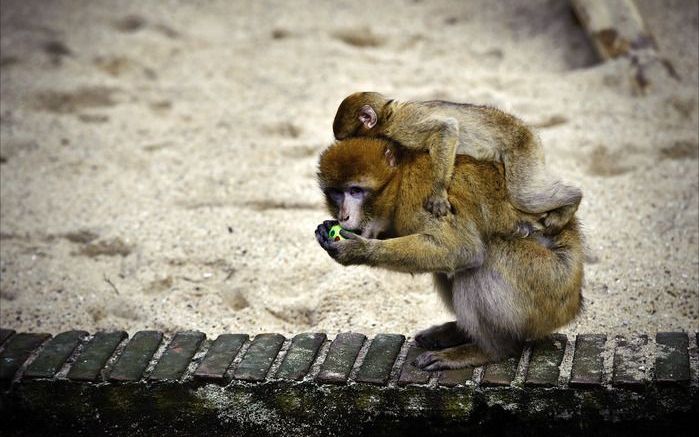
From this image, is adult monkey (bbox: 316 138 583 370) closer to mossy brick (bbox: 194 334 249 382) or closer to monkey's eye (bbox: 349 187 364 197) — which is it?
monkey's eye (bbox: 349 187 364 197)

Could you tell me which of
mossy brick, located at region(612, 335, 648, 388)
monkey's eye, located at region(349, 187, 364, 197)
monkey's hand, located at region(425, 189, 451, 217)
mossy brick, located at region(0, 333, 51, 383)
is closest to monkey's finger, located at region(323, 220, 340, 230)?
monkey's eye, located at region(349, 187, 364, 197)

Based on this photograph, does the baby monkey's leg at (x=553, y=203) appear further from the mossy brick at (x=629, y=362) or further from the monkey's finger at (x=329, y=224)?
the monkey's finger at (x=329, y=224)

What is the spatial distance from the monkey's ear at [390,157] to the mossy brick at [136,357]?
1.36m

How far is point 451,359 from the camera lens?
387 centimetres

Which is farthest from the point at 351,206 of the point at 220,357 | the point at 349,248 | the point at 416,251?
the point at 220,357

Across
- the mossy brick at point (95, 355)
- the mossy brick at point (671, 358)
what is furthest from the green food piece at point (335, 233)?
the mossy brick at point (671, 358)

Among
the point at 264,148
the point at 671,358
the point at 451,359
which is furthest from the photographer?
the point at 264,148

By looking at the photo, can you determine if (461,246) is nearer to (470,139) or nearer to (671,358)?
(470,139)

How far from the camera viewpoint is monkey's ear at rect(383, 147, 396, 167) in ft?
12.5

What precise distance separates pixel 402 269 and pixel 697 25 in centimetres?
499

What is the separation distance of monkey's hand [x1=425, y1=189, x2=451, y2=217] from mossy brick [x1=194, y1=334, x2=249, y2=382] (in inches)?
42.2

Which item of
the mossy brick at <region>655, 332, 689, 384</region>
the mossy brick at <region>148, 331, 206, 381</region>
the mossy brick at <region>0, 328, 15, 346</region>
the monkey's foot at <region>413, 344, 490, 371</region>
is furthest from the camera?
the mossy brick at <region>0, 328, 15, 346</region>

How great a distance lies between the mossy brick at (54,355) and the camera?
411cm

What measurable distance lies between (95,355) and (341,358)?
3.75 ft
